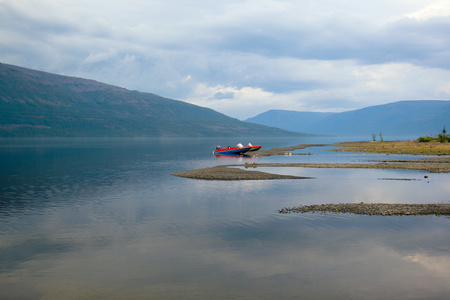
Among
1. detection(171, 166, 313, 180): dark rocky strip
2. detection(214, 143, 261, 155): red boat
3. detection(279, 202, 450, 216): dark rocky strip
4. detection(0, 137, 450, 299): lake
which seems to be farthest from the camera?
detection(214, 143, 261, 155): red boat

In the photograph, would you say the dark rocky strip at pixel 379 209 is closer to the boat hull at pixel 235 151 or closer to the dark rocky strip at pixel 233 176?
the dark rocky strip at pixel 233 176

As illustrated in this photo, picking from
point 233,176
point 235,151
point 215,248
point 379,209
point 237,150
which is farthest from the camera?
A: point 235,151

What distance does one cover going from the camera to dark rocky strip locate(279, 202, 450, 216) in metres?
27.5

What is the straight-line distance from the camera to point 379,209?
28250mm

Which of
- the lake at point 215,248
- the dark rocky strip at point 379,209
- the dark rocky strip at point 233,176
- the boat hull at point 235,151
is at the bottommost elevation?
the lake at point 215,248

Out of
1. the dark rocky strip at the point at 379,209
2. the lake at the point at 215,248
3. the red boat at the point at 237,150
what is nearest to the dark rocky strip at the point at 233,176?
the lake at the point at 215,248

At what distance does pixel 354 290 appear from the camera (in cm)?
1479

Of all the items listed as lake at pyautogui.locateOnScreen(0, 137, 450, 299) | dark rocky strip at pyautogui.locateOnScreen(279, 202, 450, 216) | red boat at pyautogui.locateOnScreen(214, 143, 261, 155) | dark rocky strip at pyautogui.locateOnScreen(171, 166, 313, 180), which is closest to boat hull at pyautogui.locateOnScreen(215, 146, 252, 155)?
red boat at pyautogui.locateOnScreen(214, 143, 261, 155)

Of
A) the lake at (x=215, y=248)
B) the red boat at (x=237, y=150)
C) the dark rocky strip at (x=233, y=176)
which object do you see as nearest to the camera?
the lake at (x=215, y=248)

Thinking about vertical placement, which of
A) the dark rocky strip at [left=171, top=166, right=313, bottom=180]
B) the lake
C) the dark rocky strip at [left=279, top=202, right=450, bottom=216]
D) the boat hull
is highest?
the boat hull

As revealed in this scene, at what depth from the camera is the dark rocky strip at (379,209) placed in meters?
27.5

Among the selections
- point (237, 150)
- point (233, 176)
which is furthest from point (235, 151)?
point (233, 176)

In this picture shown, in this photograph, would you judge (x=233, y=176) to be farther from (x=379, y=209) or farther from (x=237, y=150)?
(x=237, y=150)

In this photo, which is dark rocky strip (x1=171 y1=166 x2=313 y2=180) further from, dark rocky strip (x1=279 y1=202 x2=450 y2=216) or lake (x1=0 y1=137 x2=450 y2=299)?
dark rocky strip (x1=279 y1=202 x2=450 y2=216)
